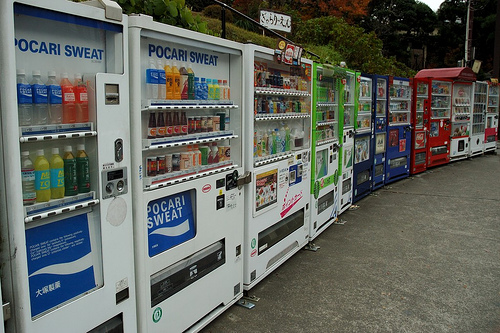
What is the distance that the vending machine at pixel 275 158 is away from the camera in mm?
4023

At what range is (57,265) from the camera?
2258mm

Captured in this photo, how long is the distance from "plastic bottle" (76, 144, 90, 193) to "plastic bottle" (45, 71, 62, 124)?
0.65 feet

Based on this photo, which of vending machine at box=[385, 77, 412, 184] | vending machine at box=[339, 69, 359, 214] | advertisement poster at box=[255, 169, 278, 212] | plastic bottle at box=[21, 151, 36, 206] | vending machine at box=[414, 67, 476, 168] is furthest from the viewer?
vending machine at box=[414, 67, 476, 168]

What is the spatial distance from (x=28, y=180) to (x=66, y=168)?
222mm

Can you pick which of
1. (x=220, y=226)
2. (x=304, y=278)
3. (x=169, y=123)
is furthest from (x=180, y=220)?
(x=304, y=278)

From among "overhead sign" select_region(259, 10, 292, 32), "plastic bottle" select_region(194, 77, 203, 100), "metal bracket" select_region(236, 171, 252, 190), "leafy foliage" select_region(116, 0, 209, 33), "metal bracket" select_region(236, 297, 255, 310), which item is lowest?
"metal bracket" select_region(236, 297, 255, 310)

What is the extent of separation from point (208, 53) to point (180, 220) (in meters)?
1.48

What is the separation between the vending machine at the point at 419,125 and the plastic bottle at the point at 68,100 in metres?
9.47

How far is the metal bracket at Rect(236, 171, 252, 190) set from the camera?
3.76m

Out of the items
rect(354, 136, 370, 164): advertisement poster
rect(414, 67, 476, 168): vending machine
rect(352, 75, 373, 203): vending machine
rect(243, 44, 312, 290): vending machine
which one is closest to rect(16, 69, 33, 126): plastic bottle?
rect(243, 44, 312, 290): vending machine

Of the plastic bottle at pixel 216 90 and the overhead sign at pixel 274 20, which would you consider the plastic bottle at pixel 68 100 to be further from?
the overhead sign at pixel 274 20

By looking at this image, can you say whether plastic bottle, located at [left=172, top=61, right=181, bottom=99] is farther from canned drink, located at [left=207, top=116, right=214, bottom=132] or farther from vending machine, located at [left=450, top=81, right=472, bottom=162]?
vending machine, located at [left=450, top=81, right=472, bottom=162]

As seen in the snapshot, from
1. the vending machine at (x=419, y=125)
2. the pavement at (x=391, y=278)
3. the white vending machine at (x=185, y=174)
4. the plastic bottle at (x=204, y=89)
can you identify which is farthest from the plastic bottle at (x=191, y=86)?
the vending machine at (x=419, y=125)

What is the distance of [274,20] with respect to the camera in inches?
217
